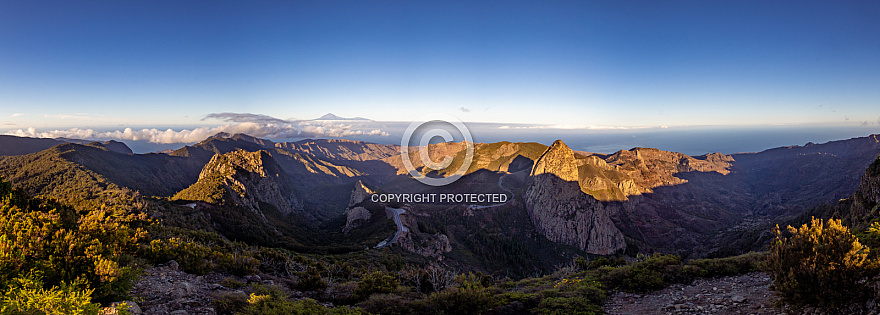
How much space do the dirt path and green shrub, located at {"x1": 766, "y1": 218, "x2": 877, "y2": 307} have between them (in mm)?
1416

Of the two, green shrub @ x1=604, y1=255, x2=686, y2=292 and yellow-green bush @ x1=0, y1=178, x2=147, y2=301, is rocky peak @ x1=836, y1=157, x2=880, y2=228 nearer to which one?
green shrub @ x1=604, y1=255, x2=686, y2=292

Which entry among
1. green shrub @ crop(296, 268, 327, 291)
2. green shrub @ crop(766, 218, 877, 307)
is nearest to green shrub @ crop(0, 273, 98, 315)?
green shrub @ crop(296, 268, 327, 291)

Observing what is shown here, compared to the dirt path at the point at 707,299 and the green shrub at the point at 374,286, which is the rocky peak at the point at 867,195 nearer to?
the dirt path at the point at 707,299

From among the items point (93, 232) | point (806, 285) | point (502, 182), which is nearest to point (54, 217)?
point (93, 232)

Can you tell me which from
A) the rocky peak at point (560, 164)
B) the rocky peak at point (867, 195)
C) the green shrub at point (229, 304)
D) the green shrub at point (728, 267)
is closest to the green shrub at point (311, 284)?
the green shrub at point (229, 304)

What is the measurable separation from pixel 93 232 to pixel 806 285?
2512cm

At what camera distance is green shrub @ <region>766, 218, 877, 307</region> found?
28.9ft

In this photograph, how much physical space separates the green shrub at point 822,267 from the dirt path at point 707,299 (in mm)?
1416

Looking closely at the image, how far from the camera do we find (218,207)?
75.1 metres

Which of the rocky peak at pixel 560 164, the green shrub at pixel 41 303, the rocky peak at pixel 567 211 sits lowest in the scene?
the rocky peak at pixel 567 211

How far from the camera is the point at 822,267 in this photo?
912 centimetres

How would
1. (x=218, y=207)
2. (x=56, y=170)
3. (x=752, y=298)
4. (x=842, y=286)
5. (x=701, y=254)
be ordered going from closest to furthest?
1. (x=842, y=286)
2. (x=752, y=298)
3. (x=218, y=207)
4. (x=701, y=254)
5. (x=56, y=170)

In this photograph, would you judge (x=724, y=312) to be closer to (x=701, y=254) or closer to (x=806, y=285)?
(x=806, y=285)

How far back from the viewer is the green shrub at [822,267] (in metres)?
8.82
